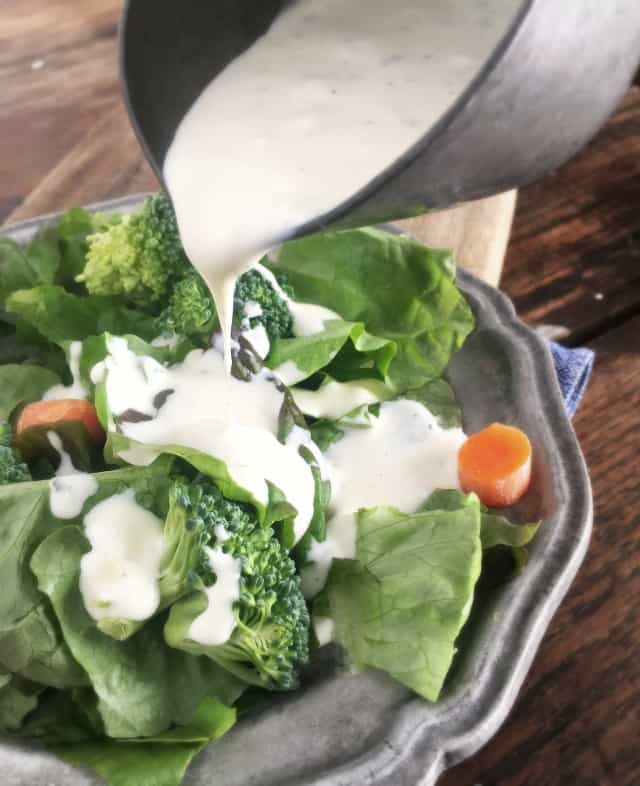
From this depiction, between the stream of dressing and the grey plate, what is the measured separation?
0.47m

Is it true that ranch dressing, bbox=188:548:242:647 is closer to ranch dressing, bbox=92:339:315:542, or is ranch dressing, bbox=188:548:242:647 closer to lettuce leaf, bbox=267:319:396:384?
ranch dressing, bbox=92:339:315:542

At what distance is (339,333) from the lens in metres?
1.23

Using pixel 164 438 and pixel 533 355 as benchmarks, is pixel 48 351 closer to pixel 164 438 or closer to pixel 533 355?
pixel 164 438

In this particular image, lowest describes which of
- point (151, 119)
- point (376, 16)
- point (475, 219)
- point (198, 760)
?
point (198, 760)

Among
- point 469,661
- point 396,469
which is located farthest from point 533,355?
point 469,661

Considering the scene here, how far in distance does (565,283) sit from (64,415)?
101 centimetres

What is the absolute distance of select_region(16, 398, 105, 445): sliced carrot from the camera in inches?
44.8

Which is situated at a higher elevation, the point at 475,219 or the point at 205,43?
the point at 205,43

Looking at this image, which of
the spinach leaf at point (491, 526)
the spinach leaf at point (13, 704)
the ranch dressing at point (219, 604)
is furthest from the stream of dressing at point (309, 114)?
the spinach leaf at point (13, 704)

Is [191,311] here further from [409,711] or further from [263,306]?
[409,711]

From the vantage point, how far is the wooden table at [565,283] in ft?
3.59

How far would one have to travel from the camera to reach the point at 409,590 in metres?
1.03

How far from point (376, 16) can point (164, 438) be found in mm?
546

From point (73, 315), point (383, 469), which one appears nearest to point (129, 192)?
point (73, 315)
